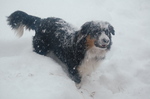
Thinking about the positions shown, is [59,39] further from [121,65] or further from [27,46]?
[121,65]

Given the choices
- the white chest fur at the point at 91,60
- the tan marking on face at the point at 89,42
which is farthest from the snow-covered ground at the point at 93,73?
the tan marking on face at the point at 89,42

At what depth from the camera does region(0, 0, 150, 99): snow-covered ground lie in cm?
288

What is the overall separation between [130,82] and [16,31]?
10.3 ft

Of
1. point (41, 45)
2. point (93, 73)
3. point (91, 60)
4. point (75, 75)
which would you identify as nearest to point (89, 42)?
point (91, 60)

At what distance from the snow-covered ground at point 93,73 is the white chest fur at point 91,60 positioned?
13.1 inches

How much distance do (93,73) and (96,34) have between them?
1.23m

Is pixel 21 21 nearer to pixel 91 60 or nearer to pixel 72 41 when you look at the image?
pixel 72 41

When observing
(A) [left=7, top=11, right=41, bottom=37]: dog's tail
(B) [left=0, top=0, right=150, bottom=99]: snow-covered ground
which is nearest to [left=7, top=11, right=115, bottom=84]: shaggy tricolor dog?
(A) [left=7, top=11, right=41, bottom=37]: dog's tail

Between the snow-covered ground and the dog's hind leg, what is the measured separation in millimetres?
264

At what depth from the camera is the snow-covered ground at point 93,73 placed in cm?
288

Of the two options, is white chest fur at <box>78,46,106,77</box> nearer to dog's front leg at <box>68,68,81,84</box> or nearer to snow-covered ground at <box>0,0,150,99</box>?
dog's front leg at <box>68,68,81,84</box>

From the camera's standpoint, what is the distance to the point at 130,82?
13.6 feet

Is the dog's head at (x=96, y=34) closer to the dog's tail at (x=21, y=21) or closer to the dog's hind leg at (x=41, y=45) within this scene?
the dog's hind leg at (x=41, y=45)

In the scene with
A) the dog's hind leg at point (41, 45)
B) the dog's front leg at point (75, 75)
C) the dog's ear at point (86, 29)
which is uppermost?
the dog's ear at point (86, 29)
